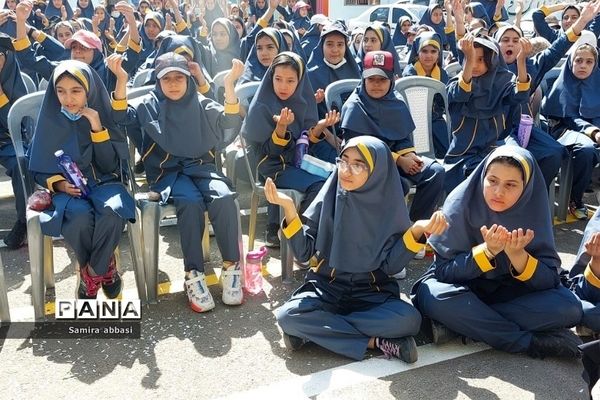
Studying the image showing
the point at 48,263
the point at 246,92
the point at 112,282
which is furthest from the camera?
the point at 246,92

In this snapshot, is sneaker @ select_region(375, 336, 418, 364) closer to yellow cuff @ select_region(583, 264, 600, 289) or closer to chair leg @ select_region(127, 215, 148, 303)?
yellow cuff @ select_region(583, 264, 600, 289)

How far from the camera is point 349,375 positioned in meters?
2.66

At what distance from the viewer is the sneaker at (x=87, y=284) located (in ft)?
10.5

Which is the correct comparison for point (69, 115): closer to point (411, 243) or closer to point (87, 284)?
point (87, 284)

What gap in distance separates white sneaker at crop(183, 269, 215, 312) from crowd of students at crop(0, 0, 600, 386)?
0.01 metres

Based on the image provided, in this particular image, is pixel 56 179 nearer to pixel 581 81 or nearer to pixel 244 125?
pixel 244 125

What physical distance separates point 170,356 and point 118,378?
27 cm

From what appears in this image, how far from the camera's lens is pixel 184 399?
2.51m

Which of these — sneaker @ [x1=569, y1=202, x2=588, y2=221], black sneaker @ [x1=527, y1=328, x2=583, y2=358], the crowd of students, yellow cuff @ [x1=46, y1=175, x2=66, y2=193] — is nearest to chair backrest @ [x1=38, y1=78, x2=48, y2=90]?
the crowd of students

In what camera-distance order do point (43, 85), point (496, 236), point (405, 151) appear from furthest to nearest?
point (43, 85), point (405, 151), point (496, 236)

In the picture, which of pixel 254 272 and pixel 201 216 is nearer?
pixel 201 216

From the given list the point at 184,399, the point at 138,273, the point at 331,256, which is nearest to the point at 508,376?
the point at 331,256

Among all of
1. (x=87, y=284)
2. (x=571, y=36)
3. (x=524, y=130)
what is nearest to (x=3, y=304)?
(x=87, y=284)

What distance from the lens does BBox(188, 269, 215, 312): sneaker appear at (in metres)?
3.25
